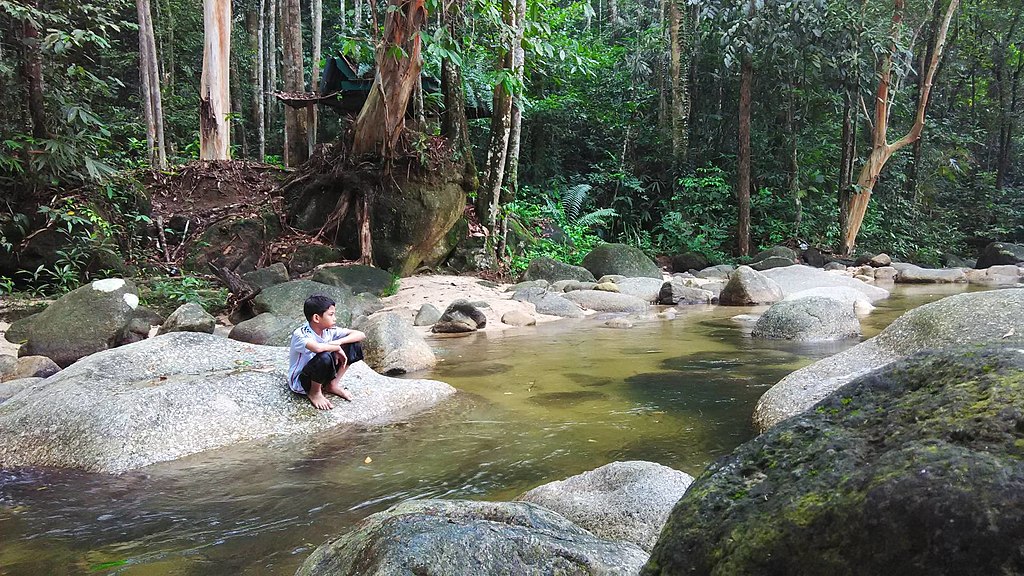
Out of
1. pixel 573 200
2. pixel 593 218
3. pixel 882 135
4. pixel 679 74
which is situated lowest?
pixel 593 218

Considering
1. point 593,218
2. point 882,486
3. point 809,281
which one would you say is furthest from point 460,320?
point 593,218

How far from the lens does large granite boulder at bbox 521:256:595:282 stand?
1219cm

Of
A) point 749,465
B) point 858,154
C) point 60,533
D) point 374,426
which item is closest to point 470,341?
point 374,426

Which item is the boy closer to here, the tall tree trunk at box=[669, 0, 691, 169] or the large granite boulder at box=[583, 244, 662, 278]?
the large granite boulder at box=[583, 244, 662, 278]

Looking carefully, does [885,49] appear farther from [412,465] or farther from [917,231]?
[412,465]

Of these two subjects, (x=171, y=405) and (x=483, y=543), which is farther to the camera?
(x=171, y=405)

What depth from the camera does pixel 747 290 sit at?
1088 cm

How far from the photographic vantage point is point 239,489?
3.41m

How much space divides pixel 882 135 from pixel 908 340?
14.0m

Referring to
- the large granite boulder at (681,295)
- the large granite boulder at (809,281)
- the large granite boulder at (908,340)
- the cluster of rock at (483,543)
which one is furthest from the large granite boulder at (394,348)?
the large granite boulder at (809,281)

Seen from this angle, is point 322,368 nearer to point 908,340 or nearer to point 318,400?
point 318,400

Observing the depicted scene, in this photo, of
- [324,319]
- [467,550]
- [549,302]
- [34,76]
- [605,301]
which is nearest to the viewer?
[467,550]

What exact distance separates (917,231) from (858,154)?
297cm

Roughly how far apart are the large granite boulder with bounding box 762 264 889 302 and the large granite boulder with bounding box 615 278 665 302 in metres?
2.16
